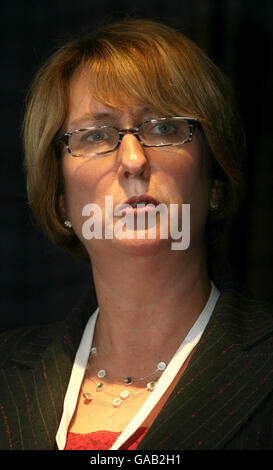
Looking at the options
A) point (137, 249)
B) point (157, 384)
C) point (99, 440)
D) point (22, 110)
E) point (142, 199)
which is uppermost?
point (22, 110)

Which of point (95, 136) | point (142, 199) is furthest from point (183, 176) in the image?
point (95, 136)

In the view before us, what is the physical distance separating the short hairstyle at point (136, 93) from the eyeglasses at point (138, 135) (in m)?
0.03

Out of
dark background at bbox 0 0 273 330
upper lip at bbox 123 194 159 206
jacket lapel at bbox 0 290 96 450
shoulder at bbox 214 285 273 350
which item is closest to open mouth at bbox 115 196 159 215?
upper lip at bbox 123 194 159 206

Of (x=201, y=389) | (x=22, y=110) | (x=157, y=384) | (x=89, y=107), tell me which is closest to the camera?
(x=201, y=389)

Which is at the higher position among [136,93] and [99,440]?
[136,93]

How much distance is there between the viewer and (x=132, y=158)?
157cm

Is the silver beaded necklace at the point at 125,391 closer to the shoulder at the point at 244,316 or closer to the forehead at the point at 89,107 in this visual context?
the shoulder at the point at 244,316

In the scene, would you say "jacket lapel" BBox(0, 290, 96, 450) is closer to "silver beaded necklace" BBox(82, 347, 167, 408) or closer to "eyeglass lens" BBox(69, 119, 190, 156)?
"silver beaded necklace" BBox(82, 347, 167, 408)

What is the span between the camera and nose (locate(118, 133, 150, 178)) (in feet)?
5.14

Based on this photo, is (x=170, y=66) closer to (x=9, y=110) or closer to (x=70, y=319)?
(x=70, y=319)

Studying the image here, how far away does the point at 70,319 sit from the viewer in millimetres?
1902

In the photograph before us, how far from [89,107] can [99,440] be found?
2.48 ft

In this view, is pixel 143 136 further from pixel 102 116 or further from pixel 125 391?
pixel 125 391
